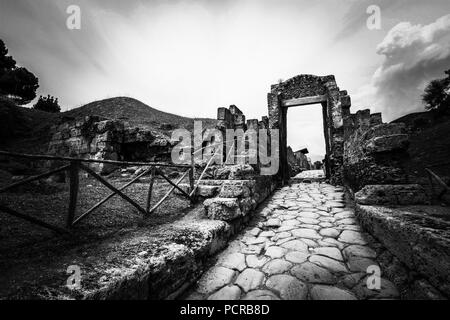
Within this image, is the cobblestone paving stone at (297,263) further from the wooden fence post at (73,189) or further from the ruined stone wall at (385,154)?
the wooden fence post at (73,189)

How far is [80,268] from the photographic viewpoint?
1568 mm

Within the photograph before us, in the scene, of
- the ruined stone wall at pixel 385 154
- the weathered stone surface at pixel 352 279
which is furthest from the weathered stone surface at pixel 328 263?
the ruined stone wall at pixel 385 154

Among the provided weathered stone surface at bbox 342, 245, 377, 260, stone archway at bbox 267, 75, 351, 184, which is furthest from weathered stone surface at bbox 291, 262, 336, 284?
stone archway at bbox 267, 75, 351, 184

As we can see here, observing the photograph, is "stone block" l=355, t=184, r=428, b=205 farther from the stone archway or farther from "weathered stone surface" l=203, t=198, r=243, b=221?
the stone archway

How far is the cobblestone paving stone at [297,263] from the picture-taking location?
6.41 ft

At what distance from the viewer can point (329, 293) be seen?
1882 millimetres

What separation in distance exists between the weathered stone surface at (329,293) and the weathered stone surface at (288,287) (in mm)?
89

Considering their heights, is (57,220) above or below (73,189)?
below

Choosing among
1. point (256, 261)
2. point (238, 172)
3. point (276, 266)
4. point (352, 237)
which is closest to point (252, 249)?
point (256, 261)

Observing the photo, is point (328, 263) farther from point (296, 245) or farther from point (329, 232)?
point (329, 232)

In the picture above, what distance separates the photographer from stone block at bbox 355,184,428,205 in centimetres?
277

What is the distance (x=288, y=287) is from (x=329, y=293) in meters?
0.40

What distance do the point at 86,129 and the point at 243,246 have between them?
10381mm

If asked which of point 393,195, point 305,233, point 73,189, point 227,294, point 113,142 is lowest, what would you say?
point 227,294
